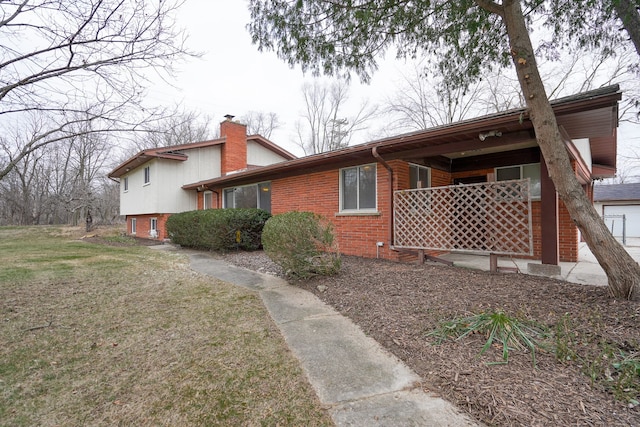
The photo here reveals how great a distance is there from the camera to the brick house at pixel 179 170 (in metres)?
13.0

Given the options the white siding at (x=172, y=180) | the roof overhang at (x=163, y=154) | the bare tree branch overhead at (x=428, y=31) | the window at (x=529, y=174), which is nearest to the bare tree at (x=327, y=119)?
the white siding at (x=172, y=180)

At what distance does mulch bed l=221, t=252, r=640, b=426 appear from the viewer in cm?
183

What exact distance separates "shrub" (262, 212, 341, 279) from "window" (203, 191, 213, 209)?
29.2ft

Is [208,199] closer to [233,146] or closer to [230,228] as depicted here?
[233,146]

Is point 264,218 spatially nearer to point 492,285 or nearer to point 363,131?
point 492,285

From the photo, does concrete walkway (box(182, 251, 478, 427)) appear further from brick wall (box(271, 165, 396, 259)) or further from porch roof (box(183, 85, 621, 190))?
porch roof (box(183, 85, 621, 190))

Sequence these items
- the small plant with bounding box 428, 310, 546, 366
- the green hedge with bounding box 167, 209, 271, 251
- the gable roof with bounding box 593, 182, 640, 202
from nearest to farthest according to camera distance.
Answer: the small plant with bounding box 428, 310, 546, 366 → the green hedge with bounding box 167, 209, 271, 251 → the gable roof with bounding box 593, 182, 640, 202

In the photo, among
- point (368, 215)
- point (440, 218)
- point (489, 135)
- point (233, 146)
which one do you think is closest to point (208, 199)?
point (233, 146)

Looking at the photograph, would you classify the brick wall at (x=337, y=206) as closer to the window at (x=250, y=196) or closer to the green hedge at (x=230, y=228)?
the window at (x=250, y=196)

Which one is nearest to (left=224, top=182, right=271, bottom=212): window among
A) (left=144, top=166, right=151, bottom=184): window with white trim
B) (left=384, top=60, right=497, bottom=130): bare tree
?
(left=144, top=166, right=151, bottom=184): window with white trim

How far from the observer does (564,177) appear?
3.44 meters

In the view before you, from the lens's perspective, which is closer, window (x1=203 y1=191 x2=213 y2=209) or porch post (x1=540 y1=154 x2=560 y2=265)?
porch post (x1=540 y1=154 x2=560 y2=265)

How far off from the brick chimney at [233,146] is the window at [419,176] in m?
9.69

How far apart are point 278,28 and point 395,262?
504 cm
